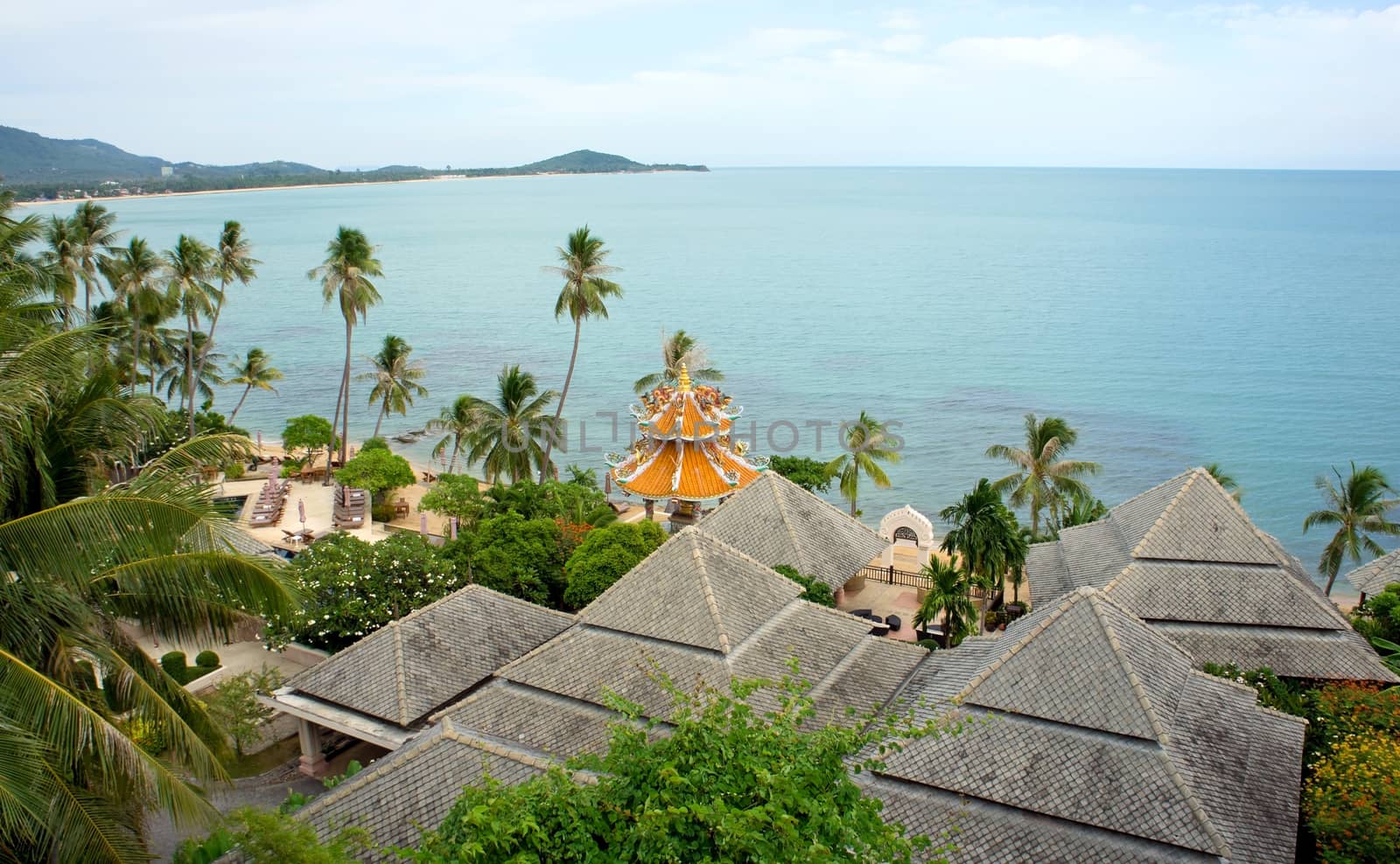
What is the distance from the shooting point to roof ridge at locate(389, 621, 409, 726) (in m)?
19.9

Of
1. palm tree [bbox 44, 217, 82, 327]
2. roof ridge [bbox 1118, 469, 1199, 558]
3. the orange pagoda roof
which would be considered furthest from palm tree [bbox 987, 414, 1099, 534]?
palm tree [bbox 44, 217, 82, 327]

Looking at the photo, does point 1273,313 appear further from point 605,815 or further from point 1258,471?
point 605,815

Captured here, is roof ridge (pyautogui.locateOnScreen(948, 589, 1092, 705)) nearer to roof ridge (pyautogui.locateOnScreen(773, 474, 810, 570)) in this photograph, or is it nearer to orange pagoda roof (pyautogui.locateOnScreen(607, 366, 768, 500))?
roof ridge (pyautogui.locateOnScreen(773, 474, 810, 570))

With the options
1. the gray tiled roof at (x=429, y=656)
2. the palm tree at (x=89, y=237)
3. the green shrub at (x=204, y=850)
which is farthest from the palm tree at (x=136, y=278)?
the green shrub at (x=204, y=850)

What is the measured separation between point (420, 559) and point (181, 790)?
15824mm

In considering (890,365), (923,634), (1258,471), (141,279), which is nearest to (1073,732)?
(923,634)

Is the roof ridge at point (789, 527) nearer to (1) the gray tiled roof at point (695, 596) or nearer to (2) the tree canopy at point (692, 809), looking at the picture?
(1) the gray tiled roof at point (695, 596)

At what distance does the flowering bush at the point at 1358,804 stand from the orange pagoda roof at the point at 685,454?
20801mm

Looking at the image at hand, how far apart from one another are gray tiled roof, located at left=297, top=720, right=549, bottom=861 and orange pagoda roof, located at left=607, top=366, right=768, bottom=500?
18.7 m

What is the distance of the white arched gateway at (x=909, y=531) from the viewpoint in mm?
36594

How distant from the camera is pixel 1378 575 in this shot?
28.3 meters

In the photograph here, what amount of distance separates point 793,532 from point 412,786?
15.0 metres

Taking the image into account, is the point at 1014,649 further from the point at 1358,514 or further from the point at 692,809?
the point at 1358,514

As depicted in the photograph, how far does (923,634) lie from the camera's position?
27703 mm
